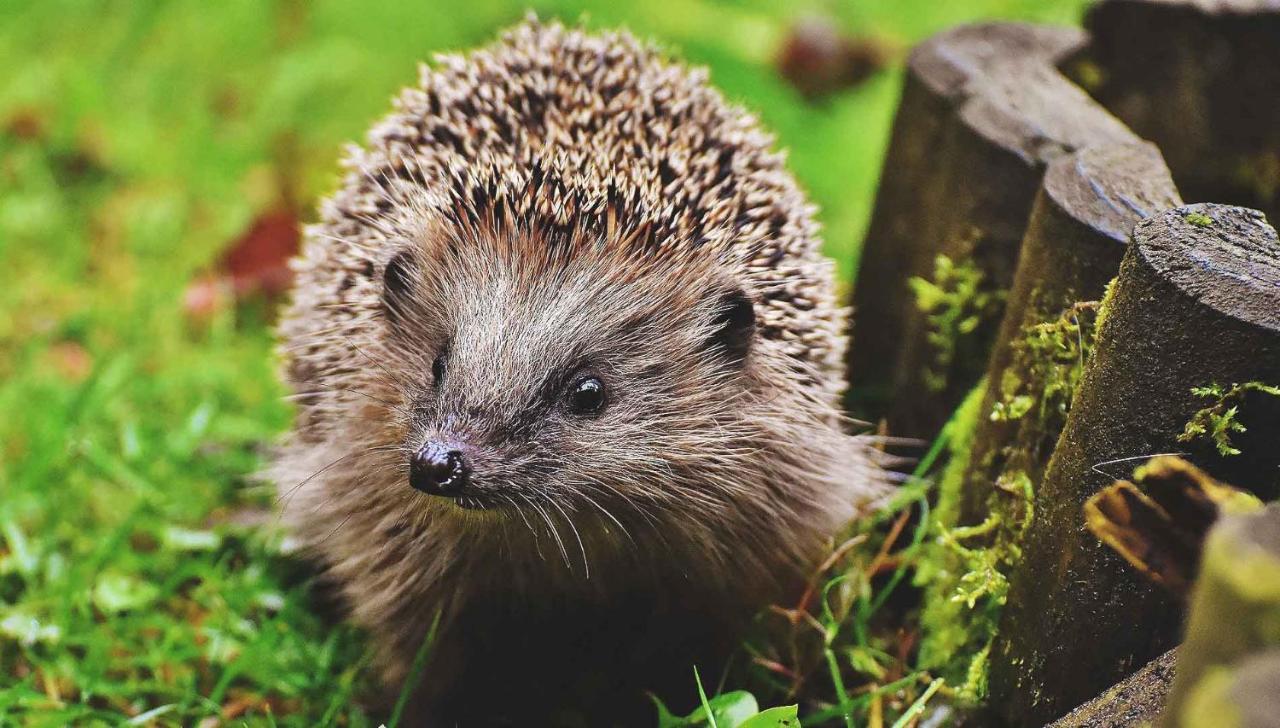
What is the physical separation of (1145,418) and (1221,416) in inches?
5.2

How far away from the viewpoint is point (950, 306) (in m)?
3.10

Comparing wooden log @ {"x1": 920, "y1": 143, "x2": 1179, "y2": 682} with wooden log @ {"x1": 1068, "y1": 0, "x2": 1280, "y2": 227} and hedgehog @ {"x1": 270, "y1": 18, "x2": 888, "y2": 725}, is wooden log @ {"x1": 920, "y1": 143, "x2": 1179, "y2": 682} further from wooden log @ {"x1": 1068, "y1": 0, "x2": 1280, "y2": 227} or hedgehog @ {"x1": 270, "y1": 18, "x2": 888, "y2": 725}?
wooden log @ {"x1": 1068, "y1": 0, "x2": 1280, "y2": 227}

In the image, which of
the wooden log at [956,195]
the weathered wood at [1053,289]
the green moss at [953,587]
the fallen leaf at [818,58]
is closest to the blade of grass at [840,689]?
the green moss at [953,587]

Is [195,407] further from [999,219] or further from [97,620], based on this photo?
[999,219]

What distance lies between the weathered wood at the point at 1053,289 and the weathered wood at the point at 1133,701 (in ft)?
1.81

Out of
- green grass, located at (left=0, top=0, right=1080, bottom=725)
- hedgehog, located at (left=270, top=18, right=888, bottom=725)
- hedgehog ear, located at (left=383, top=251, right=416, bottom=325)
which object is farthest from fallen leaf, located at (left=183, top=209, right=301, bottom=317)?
hedgehog ear, located at (left=383, top=251, right=416, bottom=325)

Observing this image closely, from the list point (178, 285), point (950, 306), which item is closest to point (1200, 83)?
point (950, 306)

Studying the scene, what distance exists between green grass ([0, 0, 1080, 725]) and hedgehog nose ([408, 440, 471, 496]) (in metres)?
0.75

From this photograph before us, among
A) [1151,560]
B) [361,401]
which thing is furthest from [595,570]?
[1151,560]

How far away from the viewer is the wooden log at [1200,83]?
3453 mm

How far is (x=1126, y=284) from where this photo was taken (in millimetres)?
1996

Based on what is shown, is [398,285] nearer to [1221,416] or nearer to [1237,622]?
[1221,416]

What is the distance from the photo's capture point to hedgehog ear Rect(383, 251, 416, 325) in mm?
2674

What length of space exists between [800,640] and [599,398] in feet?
2.77
